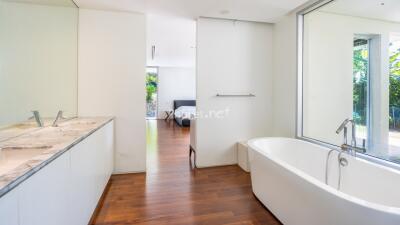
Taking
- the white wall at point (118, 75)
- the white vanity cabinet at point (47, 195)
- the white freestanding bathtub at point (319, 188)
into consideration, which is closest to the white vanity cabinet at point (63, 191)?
the white vanity cabinet at point (47, 195)

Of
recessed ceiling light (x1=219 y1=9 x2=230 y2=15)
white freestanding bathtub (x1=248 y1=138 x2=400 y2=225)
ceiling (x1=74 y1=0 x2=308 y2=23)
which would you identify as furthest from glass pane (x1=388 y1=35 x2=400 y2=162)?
recessed ceiling light (x1=219 y1=9 x2=230 y2=15)

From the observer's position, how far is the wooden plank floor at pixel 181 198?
1.89 metres

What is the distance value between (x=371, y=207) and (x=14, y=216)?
1.62 meters

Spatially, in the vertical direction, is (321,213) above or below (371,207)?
below

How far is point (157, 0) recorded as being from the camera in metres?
2.49

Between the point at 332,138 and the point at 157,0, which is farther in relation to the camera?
the point at 332,138

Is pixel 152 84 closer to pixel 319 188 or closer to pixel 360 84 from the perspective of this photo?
pixel 360 84

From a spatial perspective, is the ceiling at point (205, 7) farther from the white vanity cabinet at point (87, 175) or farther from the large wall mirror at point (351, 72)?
the white vanity cabinet at point (87, 175)

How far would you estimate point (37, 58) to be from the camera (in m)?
1.91

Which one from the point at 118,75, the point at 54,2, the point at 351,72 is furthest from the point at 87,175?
the point at 351,72

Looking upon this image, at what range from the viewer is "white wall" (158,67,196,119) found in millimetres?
9320

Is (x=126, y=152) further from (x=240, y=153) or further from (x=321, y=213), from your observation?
(x=321, y=213)

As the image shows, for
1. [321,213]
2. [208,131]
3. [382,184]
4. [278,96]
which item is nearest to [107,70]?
[208,131]

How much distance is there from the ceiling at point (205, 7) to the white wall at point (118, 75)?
19 cm
